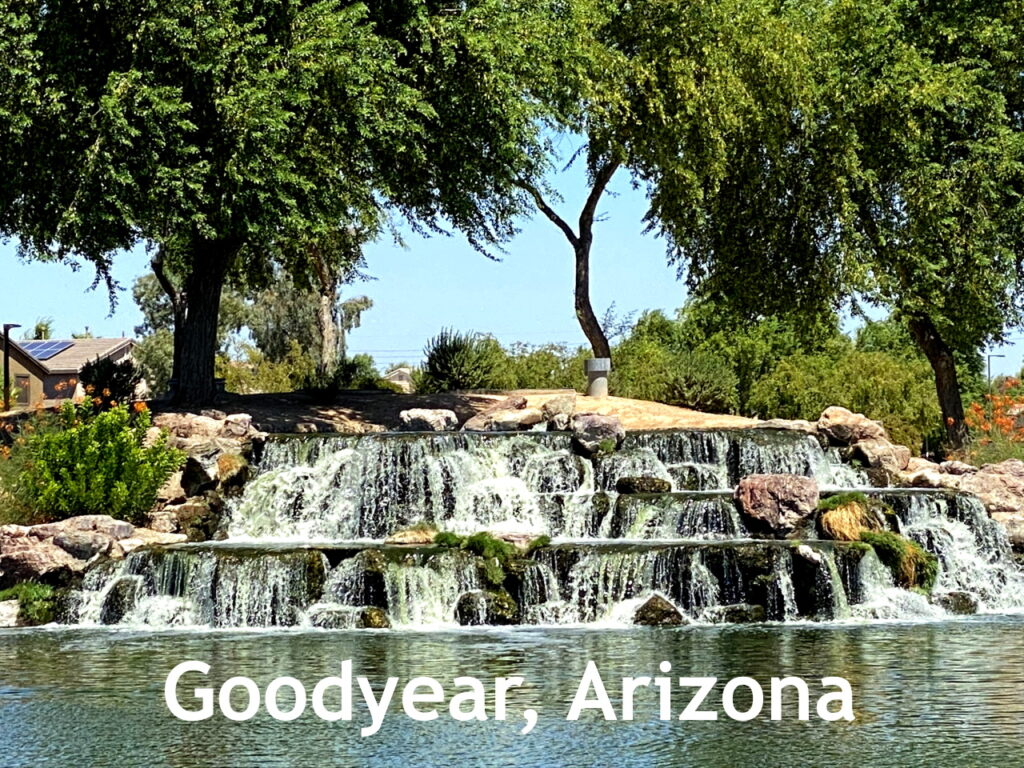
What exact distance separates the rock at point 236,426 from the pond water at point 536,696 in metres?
9.57

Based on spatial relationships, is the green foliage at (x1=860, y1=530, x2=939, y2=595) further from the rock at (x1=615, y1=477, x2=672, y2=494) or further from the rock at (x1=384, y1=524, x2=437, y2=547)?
the rock at (x1=384, y1=524, x2=437, y2=547)

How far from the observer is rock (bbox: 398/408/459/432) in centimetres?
3397

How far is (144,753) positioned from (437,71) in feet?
78.5

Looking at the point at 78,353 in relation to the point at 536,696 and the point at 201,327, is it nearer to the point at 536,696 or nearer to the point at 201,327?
the point at 201,327

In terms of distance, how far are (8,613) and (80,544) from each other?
6.26 feet

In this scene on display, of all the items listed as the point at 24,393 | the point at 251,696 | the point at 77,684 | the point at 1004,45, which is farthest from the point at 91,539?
the point at 24,393

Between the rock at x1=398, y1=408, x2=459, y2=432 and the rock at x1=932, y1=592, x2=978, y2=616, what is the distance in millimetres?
13640

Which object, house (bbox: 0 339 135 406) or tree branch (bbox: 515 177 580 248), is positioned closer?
tree branch (bbox: 515 177 580 248)

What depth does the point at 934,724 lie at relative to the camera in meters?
13.1

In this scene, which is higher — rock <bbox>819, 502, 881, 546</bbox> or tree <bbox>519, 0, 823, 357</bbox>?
tree <bbox>519, 0, 823, 357</bbox>

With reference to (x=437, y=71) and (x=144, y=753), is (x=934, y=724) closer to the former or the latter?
(x=144, y=753)

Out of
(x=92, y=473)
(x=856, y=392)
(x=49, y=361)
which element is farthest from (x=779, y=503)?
(x=49, y=361)

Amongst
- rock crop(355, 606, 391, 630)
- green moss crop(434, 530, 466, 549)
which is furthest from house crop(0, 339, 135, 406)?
rock crop(355, 606, 391, 630)

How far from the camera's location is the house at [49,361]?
84625mm
